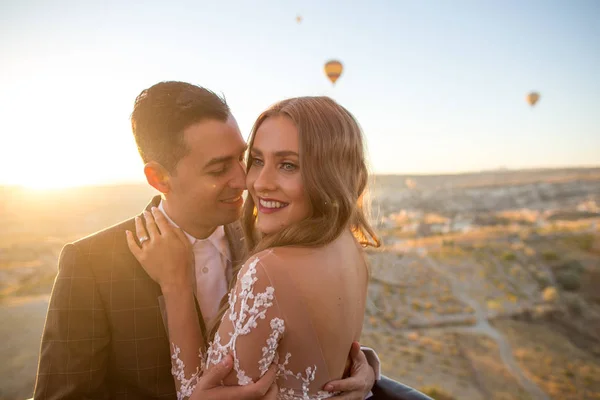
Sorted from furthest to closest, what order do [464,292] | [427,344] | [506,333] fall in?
[464,292] → [506,333] → [427,344]

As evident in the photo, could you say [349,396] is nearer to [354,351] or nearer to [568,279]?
[354,351]

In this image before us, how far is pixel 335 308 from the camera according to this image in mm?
1950

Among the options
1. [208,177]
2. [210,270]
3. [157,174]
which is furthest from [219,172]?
[210,270]

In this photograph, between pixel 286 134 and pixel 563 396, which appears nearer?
pixel 286 134

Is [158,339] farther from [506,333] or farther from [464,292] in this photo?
[464,292]

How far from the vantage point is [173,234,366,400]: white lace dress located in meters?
1.86

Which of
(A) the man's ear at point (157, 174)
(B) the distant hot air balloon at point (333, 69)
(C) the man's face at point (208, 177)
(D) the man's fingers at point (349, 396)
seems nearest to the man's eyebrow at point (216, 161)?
(C) the man's face at point (208, 177)

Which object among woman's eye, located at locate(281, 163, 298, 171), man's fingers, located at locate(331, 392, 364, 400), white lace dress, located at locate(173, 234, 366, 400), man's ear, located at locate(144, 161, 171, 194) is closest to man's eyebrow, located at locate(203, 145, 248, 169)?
man's ear, located at locate(144, 161, 171, 194)

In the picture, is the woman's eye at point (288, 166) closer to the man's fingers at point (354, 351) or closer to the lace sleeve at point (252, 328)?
the lace sleeve at point (252, 328)

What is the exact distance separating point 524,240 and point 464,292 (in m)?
18.4

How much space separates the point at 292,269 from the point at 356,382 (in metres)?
0.81

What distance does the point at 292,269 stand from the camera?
192cm

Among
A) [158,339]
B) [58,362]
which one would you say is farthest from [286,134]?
[58,362]

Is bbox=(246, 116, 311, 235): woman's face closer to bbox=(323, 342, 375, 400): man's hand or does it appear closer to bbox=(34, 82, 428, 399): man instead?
bbox=(34, 82, 428, 399): man
